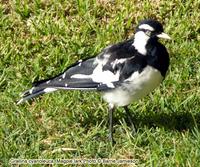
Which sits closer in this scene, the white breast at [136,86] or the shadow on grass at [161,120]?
the white breast at [136,86]

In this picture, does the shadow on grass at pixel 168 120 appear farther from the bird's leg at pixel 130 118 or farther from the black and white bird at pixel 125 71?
the black and white bird at pixel 125 71

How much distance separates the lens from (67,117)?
4.20 m

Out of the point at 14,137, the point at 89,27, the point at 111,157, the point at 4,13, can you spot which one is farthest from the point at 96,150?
the point at 4,13

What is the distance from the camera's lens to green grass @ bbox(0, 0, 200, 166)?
156 inches

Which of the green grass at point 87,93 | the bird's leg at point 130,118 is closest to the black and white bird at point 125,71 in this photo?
the bird's leg at point 130,118

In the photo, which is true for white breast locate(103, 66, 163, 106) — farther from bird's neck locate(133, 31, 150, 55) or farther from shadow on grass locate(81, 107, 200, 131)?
shadow on grass locate(81, 107, 200, 131)

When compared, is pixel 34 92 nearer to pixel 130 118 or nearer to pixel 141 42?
pixel 130 118

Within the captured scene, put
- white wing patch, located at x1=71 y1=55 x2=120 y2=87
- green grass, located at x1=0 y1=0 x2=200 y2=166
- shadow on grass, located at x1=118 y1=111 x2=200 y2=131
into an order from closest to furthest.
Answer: white wing patch, located at x1=71 y1=55 x2=120 y2=87, green grass, located at x1=0 y1=0 x2=200 y2=166, shadow on grass, located at x1=118 y1=111 x2=200 y2=131

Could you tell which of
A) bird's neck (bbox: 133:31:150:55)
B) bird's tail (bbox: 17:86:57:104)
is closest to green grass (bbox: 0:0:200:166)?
bird's tail (bbox: 17:86:57:104)

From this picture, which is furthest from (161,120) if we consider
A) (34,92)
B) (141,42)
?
(34,92)

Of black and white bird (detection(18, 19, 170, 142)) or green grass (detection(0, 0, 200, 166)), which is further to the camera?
green grass (detection(0, 0, 200, 166))

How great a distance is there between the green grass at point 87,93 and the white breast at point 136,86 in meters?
0.27

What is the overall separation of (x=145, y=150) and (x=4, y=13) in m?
1.70

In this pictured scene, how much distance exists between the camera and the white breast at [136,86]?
12.1ft
